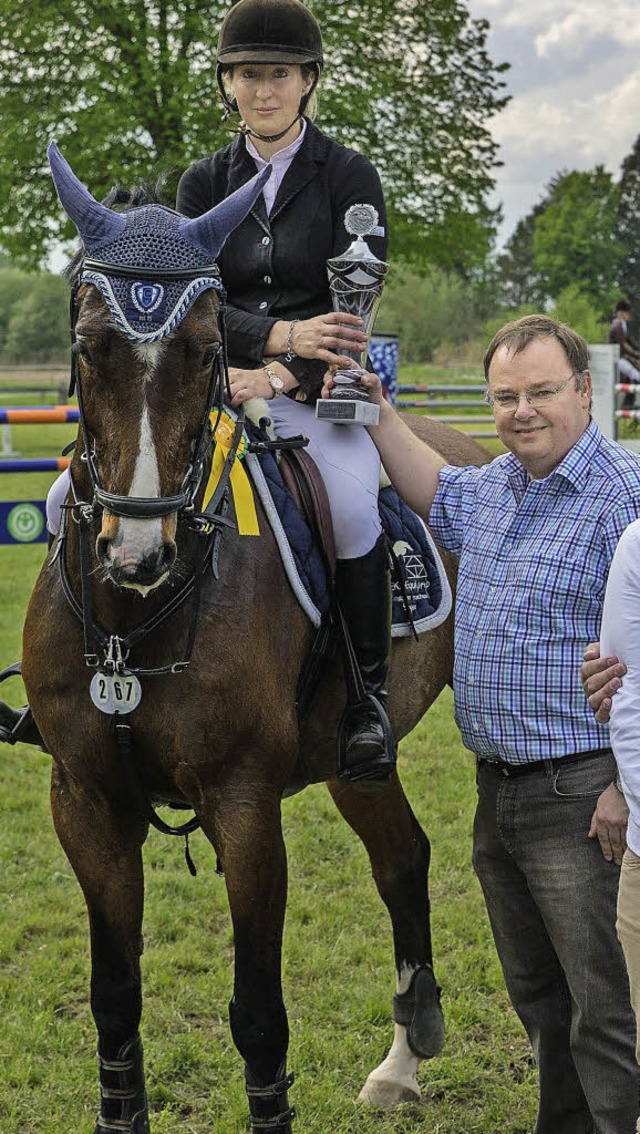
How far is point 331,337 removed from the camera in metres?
3.05

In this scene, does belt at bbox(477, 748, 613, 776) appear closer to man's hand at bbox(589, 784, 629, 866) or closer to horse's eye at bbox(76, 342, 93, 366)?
man's hand at bbox(589, 784, 629, 866)

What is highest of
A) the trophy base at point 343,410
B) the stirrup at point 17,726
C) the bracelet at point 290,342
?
the bracelet at point 290,342

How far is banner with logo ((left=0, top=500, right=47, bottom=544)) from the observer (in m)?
9.23

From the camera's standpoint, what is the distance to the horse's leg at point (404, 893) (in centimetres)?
411

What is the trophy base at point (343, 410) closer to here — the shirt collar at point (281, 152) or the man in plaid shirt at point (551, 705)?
the man in plaid shirt at point (551, 705)

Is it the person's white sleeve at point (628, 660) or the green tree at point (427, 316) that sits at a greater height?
the green tree at point (427, 316)

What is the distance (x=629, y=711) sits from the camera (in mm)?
2414

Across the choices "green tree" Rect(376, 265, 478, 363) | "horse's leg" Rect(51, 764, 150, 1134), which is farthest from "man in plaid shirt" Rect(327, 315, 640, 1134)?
"green tree" Rect(376, 265, 478, 363)

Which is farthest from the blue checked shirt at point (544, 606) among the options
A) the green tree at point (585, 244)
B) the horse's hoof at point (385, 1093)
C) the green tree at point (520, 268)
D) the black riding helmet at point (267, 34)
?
the green tree at point (520, 268)

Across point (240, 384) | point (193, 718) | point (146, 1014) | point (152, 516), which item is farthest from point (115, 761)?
point (146, 1014)

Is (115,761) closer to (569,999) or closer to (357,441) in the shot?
(357,441)

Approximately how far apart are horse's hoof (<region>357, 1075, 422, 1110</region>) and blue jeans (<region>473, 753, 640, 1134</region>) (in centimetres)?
91

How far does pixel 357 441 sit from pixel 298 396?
22 centimetres

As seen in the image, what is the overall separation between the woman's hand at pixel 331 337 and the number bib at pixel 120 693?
3.20 ft
